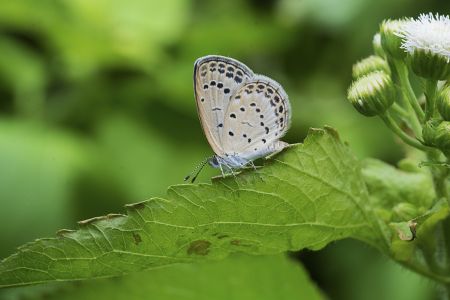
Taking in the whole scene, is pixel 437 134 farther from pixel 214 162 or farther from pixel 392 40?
pixel 214 162

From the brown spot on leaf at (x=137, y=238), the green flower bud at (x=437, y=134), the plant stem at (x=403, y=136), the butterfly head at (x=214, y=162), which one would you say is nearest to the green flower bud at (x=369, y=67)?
the plant stem at (x=403, y=136)

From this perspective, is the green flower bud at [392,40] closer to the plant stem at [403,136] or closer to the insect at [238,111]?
the plant stem at [403,136]

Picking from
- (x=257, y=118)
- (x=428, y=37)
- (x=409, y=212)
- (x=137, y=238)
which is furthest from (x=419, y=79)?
(x=137, y=238)

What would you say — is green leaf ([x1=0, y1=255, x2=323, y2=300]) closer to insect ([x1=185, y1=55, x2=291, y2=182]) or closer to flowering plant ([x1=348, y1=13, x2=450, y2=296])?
insect ([x1=185, y1=55, x2=291, y2=182])

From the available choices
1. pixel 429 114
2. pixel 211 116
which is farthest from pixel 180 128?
pixel 429 114

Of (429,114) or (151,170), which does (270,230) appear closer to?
(429,114)

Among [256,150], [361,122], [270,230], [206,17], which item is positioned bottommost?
[270,230]
